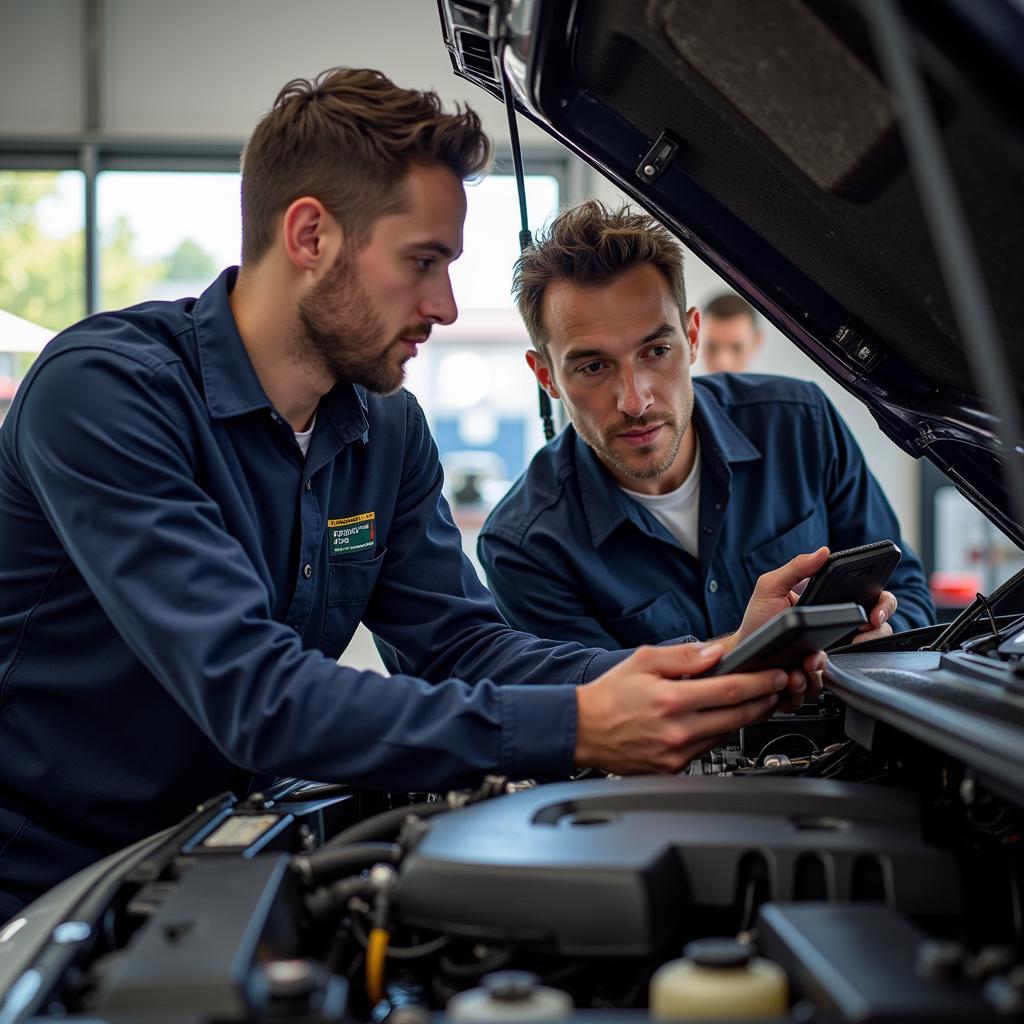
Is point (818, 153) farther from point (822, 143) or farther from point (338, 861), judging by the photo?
point (338, 861)

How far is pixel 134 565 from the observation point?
3.76ft

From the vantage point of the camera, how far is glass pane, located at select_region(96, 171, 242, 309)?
4.93m

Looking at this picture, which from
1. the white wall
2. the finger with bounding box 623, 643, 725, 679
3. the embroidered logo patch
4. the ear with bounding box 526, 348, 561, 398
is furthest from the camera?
the white wall

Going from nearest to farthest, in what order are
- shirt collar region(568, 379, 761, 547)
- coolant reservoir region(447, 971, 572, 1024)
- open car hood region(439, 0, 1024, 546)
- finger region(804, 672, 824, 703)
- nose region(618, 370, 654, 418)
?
coolant reservoir region(447, 971, 572, 1024)
open car hood region(439, 0, 1024, 546)
finger region(804, 672, 824, 703)
nose region(618, 370, 654, 418)
shirt collar region(568, 379, 761, 547)

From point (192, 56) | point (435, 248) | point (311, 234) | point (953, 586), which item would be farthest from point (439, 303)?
point (953, 586)

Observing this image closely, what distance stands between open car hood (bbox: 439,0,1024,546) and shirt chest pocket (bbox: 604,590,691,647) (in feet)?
1.99

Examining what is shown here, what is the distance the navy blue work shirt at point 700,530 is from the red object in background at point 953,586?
8.74ft

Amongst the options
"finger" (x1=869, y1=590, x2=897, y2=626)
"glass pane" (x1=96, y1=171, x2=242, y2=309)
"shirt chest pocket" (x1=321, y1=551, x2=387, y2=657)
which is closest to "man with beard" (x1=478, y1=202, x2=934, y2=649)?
"finger" (x1=869, y1=590, x2=897, y2=626)

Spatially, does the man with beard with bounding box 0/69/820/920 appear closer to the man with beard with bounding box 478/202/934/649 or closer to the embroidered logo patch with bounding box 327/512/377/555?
the embroidered logo patch with bounding box 327/512/377/555

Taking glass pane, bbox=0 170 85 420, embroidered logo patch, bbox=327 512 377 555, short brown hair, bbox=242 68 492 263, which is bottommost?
embroidered logo patch, bbox=327 512 377 555

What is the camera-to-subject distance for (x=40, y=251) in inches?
194

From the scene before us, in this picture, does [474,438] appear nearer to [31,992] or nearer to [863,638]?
[863,638]

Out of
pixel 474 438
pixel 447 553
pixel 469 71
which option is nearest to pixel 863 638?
pixel 447 553

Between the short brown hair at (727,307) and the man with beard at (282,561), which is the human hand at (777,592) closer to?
the man with beard at (282,561)
